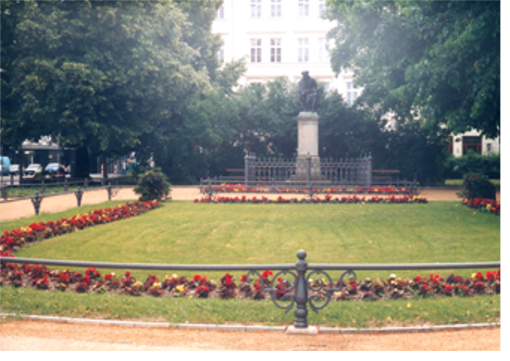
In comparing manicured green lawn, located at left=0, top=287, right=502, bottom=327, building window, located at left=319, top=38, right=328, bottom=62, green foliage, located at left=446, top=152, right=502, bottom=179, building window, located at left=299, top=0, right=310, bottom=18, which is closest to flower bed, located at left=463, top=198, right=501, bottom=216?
manicured green lawn, located at left=0, top=287, right=502, bottom=327

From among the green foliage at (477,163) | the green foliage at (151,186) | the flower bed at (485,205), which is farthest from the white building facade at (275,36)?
the flower bed at (485,205)

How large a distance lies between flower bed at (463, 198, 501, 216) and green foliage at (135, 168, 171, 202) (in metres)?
10.8

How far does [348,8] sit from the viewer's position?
62.7 feet

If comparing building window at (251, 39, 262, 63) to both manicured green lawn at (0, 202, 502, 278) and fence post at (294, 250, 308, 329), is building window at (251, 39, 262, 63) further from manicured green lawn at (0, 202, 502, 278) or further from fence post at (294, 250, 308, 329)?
fence post at (294, 250, 308, 329)

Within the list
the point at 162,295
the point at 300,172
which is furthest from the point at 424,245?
the point at 300,172

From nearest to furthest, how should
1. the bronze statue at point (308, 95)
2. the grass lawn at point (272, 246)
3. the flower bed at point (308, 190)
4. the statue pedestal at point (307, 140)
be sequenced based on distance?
the grass lawn at point (272, 246) < the flower bed at point (308, 190) < the statue pedestal at point (307, 140) < the bronze statue at point (308, 95)

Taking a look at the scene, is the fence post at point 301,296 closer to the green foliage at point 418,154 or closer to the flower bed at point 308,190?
the flower bed at point 308,190

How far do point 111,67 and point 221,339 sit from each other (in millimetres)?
25754

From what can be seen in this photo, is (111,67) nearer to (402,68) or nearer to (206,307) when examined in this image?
(402,68)

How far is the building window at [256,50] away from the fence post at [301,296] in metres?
43.6

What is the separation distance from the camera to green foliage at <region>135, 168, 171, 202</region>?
821 inches

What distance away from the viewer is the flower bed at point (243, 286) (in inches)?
313

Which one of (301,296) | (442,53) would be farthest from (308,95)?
(301,296)

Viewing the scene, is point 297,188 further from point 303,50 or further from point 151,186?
point 303,50
